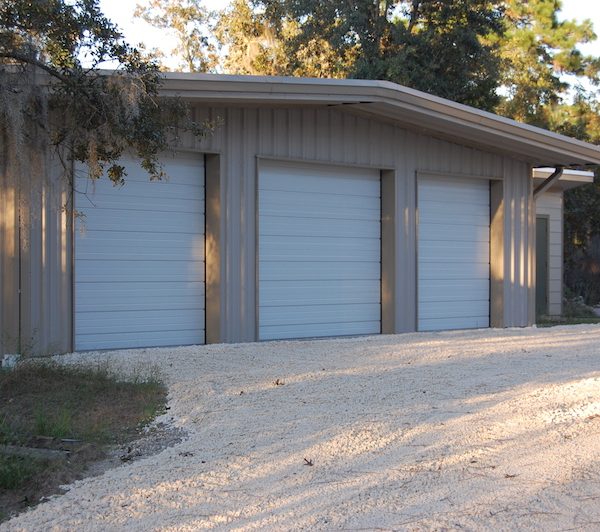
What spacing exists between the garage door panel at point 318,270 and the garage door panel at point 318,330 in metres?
0.76

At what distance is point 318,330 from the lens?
1261cm

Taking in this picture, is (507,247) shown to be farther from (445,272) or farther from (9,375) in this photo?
(9,375)

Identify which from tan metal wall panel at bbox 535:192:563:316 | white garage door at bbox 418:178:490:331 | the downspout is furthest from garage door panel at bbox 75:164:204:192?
tan metal wall panel at bbox 535:192:563:316

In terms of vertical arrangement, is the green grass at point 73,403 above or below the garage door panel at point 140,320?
below

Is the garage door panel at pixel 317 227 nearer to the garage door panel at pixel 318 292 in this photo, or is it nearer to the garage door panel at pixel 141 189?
the garage door panel at pixel 318 292

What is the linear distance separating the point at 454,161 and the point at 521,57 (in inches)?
825

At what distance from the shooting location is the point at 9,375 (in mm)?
7668

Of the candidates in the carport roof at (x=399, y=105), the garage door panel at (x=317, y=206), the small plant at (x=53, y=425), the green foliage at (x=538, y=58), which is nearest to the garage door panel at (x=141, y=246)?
the garage door panel at (x=317, y=206)

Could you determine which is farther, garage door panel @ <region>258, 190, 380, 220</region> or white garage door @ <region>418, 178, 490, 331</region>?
white garage door @ <region>418, 178, 490, 331</region>

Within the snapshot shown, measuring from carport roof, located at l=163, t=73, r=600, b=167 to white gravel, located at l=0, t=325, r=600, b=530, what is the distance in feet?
11.9

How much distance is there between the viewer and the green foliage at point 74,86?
23.0 feet

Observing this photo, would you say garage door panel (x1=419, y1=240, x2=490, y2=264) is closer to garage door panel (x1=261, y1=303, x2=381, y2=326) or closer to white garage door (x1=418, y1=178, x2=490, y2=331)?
white garage door (x1=418, y1=178, x2=490, y2=331)

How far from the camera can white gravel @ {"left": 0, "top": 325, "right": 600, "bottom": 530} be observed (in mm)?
4441

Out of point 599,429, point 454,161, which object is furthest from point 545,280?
point 599,429
